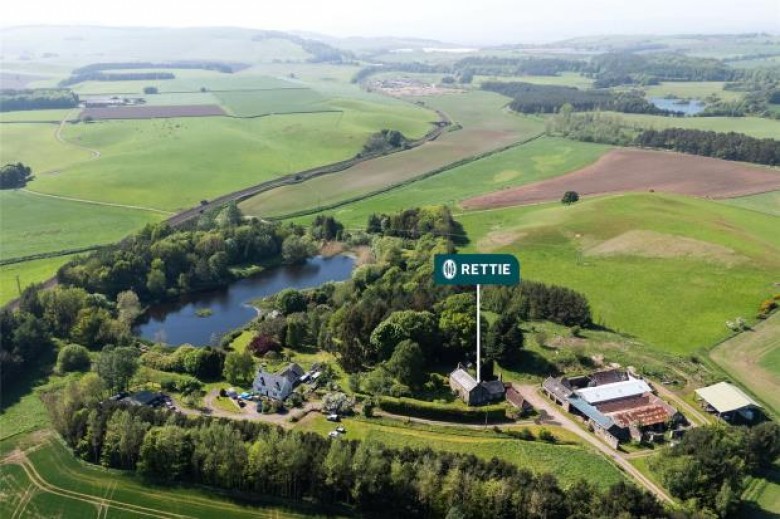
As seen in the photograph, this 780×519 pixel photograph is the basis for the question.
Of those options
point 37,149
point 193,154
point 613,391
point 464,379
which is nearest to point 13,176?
point 37,149

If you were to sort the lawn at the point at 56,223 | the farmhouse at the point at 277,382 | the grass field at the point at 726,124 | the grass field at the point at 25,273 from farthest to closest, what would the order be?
the grass field at the point at 726,124 → the lawn at the point at 56,223 → the grass field at the point at 25,273 → the farmhouse at the point at 277,382

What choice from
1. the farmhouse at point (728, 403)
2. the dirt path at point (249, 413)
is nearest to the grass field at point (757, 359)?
the farmhouse at point (728, 403)

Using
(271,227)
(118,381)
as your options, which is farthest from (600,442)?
(271,227)

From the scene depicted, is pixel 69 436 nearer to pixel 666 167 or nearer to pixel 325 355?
pixel 325 355

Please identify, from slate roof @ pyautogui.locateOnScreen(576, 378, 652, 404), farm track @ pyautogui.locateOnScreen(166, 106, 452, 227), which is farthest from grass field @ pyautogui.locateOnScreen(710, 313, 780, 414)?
farm track @ pyautogui.locateOnScreen(166, 106, 452, 227)

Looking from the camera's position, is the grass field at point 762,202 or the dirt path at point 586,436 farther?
the grass field at point 762,202

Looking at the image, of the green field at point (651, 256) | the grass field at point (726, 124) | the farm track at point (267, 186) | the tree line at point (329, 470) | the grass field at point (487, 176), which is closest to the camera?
the tree line at point (329, 470)

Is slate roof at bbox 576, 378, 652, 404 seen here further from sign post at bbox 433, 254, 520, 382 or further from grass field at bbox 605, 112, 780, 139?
grass field at bbox 605, 112, 780, 139

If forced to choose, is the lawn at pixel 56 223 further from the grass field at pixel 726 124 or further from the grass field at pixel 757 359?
the grass field at pixel 726 124
